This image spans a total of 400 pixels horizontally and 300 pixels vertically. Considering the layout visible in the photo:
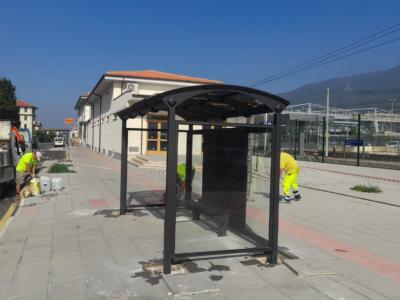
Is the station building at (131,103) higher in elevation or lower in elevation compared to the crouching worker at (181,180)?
higher

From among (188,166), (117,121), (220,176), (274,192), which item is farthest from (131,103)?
(274,192)

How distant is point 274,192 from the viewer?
5773 millimetres

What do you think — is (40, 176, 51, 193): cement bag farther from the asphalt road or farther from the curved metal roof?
the asphalt road

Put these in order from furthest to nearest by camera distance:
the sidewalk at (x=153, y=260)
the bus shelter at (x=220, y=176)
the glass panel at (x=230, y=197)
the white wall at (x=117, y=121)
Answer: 1. the white wall at (x=117, y=121)
2. the glass panel at (x=230, y=197)
3. the bus shelter at (x=220, y=176)
4. the sidewalk at (x=153, y=260)

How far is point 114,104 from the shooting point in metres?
31.9

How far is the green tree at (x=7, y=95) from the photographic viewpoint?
213 ft

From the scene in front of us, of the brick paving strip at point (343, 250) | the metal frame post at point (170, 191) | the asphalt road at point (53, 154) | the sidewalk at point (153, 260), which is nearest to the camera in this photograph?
the sidewalk at point (153, 260)

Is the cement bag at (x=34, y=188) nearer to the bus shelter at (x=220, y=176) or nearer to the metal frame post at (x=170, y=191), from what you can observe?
the bus shelter at (x=220, y=176)

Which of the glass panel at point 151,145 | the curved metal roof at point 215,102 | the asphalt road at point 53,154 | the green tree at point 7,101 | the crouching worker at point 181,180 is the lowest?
the asphalt road at point 53,154

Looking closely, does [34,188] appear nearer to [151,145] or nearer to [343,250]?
[343,250]

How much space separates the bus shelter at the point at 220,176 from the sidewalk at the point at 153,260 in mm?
426

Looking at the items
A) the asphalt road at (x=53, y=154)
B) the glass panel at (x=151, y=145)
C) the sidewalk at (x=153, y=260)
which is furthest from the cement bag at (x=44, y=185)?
the asphalt road at (x=53, y=154)

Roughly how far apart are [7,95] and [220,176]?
68.6 meters

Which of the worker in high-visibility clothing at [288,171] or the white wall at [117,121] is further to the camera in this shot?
the white wall at [117,121]
